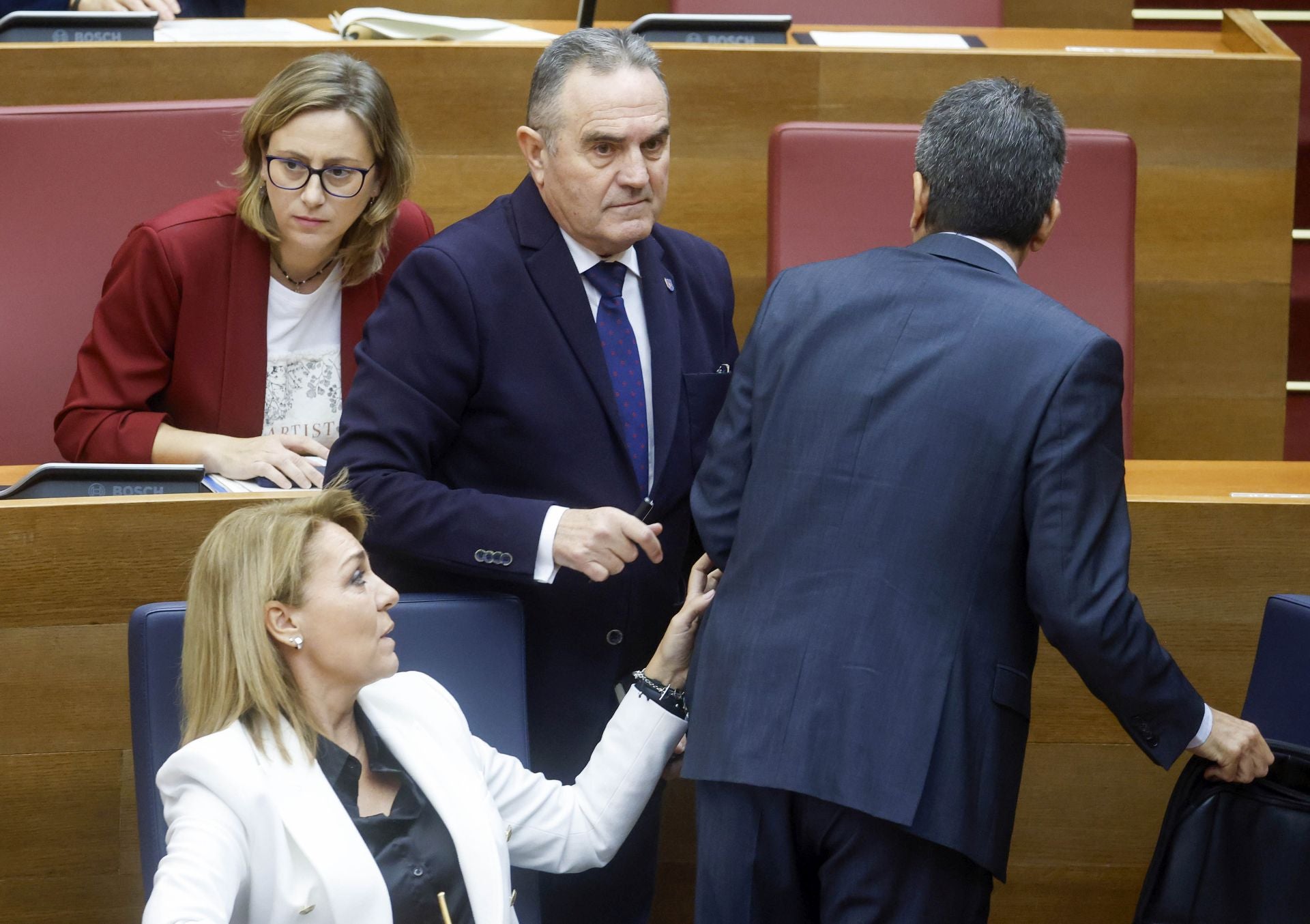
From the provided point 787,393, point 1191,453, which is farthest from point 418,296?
point 1191,453

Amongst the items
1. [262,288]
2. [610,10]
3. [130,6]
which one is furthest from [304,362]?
[610,10]

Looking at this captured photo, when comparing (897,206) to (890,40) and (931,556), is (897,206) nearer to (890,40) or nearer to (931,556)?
(890,40)

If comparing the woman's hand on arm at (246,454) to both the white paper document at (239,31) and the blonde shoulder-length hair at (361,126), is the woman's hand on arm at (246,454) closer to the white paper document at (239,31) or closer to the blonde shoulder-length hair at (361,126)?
the blonde shoulder-length hair at (361,126)

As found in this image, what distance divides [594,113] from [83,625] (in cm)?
49

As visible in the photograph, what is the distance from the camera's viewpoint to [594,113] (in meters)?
1.17

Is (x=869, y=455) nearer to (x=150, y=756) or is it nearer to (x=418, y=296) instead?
(x=418, y=296)

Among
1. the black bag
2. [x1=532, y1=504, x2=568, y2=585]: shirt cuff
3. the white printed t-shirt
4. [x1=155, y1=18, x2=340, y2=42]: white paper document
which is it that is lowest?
the black bag

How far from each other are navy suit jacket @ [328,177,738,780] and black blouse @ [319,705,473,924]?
187 mm

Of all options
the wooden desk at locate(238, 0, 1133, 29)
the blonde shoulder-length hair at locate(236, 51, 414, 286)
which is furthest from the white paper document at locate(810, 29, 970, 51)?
the blonde shoulder-length hair at locate(236, 51, 414, 286)

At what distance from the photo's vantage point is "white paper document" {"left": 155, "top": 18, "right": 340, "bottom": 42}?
1.74 m

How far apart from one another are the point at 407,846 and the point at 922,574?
1.09ft

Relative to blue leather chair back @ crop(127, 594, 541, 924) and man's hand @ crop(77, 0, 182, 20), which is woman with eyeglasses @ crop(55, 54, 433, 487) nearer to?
blue leather chair back @ crop(127, 594, 541, 924)

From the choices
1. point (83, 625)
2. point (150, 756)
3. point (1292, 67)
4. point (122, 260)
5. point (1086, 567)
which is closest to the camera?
point (1086, 567)

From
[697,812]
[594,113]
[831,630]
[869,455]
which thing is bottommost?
[697,812]
